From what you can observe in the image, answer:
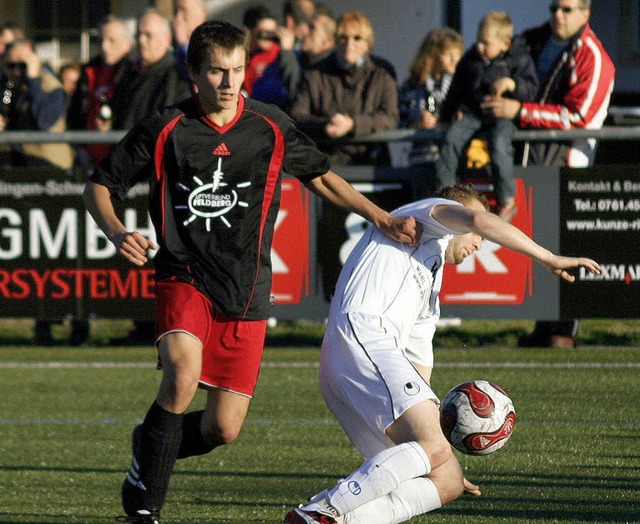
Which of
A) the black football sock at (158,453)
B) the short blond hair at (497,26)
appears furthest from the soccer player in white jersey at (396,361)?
the short blond hair at (497,26)

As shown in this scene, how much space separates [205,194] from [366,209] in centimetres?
73

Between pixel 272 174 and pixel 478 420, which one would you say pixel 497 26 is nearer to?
pixel 272 174

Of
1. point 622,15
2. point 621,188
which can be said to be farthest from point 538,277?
point 622,15

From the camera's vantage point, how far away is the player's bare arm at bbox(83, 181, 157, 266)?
540 cm

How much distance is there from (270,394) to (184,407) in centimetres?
396

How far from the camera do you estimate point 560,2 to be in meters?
10.6

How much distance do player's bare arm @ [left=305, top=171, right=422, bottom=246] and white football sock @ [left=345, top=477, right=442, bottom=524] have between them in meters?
1.05

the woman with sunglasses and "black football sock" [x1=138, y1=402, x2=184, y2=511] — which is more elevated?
the woman with sunglasses

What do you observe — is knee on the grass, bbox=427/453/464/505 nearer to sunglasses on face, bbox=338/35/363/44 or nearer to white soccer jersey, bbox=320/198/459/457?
white soccer jersey, bbox=320/198/459/457

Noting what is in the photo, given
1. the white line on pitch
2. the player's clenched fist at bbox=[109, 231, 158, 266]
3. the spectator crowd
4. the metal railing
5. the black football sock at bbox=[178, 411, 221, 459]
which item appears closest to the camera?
the player's clenched fist at bbox=[109, 231, 158, 266]

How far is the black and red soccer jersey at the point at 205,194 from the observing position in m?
5.68

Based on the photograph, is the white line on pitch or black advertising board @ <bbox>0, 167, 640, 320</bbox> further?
black advertising board @ <bbox>0, 167, 640, 320</bbox>

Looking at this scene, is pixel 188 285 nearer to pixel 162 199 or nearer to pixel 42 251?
pixel 162 199

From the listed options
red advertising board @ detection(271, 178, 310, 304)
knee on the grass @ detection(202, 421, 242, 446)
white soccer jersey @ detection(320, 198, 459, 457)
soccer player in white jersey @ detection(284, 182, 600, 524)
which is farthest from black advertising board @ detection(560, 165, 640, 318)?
knee on the grass @ detection(202, 421, 242, 446)
